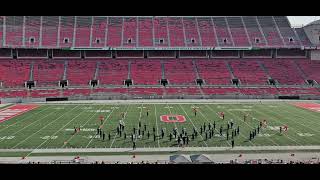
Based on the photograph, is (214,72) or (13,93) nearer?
(13,93)

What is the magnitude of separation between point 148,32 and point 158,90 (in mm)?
17673

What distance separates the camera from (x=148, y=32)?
64812mm

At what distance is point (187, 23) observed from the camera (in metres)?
67.8

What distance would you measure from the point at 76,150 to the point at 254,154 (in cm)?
1007

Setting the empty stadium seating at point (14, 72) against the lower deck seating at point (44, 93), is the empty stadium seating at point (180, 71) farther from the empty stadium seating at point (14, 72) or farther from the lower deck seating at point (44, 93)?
the empty stadium seating at point (14, 72)

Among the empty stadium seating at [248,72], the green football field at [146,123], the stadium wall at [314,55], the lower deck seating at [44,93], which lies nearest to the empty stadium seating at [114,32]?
the lower deck seating at [44,93]

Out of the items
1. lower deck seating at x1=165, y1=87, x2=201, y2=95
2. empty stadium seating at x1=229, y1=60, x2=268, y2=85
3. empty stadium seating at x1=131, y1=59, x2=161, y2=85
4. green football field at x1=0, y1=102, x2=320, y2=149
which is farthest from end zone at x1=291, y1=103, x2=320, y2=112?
empty stadium seating at x1=131, y1=59, x2=161, y2=85

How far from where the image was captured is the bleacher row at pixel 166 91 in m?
48.4

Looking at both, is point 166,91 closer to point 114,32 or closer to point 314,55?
point 114,32

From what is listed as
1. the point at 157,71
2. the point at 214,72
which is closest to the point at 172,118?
the point at 157,71

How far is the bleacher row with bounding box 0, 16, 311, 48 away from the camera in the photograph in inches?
2387

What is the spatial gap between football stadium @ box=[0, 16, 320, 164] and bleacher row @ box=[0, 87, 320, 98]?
0.14m
